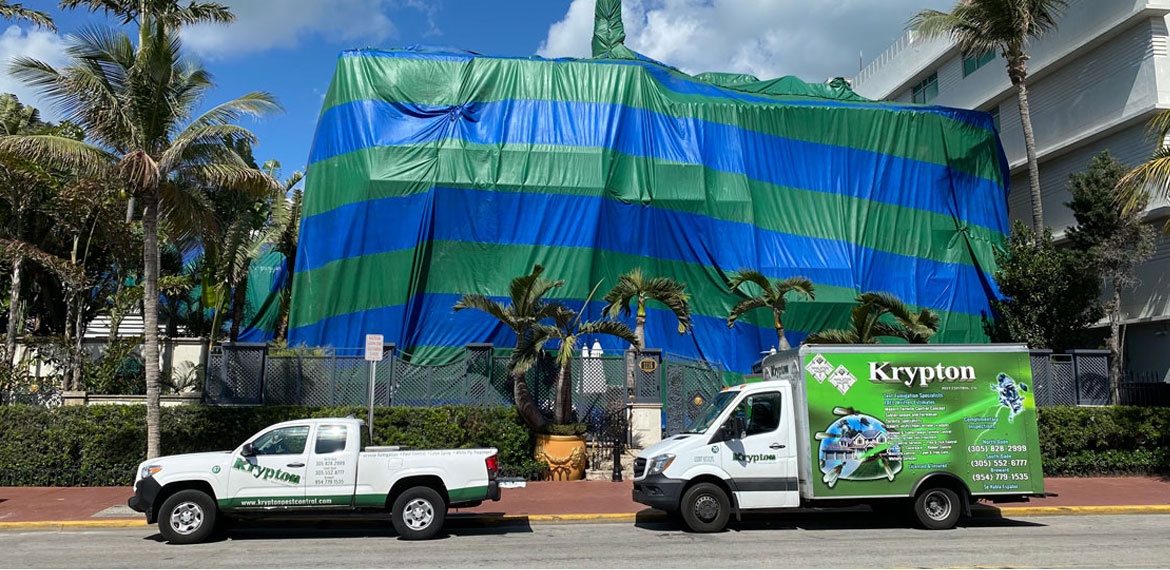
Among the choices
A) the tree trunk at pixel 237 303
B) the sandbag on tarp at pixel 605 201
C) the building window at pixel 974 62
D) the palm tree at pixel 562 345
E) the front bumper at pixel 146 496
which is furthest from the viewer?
the building window at pixel 974 62

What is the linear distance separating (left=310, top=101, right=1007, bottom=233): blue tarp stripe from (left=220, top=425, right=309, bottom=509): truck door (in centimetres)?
1481

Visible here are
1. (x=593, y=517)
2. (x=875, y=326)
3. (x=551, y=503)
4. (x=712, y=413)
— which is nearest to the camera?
(x=712, y=413)

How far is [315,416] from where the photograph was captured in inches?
638

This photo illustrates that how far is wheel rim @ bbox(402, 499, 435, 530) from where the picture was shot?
10.6 meters

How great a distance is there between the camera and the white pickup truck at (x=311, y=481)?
33.7 ft

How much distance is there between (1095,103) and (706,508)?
79.2ft

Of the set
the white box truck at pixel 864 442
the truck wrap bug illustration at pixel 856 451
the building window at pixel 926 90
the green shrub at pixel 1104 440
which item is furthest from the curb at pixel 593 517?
the building window at pixel 926 90

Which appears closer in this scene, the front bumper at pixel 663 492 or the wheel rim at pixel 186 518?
the wheel rim at pixel 186 518

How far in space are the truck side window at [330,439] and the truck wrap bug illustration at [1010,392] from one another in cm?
943

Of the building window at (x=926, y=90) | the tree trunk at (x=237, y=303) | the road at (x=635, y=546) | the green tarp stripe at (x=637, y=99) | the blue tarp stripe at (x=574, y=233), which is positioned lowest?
the road at (x=635, y=546)

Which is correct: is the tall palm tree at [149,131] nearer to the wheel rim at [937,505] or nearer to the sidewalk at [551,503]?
the sidewalk at [551,503]

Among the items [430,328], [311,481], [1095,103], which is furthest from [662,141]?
[311,481]

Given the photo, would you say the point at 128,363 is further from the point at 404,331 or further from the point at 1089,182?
the point at 1089,182

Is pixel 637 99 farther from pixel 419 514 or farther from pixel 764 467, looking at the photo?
pixel 419 514
